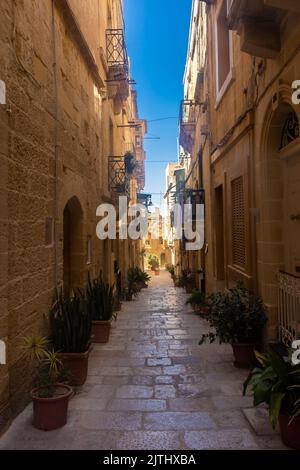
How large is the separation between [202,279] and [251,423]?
8.20 meters

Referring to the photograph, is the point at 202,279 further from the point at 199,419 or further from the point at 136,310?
the point at 199,419

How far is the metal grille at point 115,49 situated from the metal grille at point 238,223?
5.24 metres

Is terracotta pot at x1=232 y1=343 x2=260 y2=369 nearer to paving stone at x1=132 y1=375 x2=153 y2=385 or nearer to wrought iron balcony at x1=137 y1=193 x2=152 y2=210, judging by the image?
paving stone at x1=132 y1=375 x2=153 y2=385

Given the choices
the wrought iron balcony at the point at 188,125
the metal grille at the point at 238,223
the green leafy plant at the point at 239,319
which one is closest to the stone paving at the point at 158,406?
the green leafy plant at the point at 239,319

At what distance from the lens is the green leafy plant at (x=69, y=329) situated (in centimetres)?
486

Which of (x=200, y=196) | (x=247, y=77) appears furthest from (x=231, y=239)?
(x=200, y=196)

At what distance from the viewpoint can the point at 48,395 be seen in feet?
12.1

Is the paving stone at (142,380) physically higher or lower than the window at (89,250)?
lower

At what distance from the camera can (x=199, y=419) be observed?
378 cm

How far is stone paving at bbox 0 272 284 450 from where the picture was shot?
11.0ft

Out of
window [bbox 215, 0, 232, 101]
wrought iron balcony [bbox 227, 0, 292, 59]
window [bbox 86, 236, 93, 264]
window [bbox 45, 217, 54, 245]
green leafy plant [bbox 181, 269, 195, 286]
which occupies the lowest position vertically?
green leafy plant [bbox 181, 269, 195, 286]

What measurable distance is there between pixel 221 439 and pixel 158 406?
89 cm

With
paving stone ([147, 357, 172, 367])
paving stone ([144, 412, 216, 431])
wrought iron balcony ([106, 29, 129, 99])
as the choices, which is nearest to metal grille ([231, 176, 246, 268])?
paving stone ([147, 357, 172, 367])

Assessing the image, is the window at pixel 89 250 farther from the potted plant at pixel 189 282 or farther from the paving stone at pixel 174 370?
the potted plant at pixel 189 282
